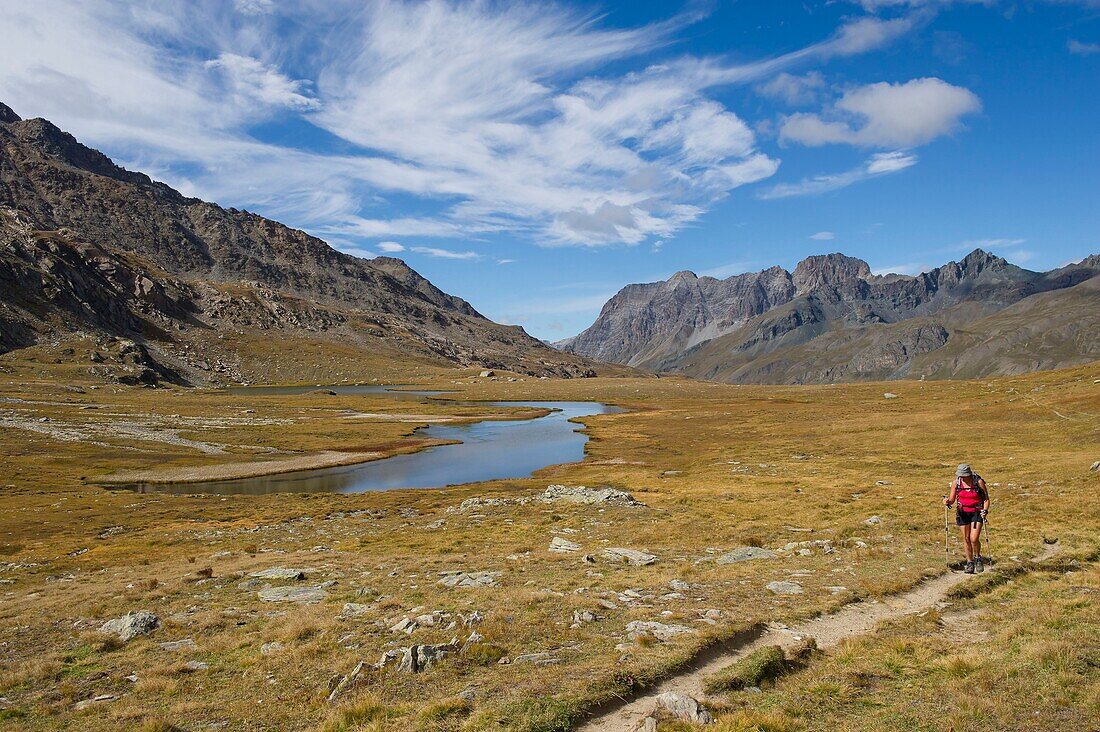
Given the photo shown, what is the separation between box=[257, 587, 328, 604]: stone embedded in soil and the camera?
2092 centimetres

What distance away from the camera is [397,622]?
1675 cm

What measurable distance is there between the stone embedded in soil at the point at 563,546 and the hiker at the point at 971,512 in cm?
1633

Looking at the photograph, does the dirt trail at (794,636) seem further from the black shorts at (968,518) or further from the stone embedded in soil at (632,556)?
the stone embedded in soil at (632,556)

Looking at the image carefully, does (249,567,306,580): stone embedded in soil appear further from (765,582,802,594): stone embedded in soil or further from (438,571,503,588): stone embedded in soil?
(765,582,802,594): stone embedded in soil

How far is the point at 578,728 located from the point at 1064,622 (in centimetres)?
1281

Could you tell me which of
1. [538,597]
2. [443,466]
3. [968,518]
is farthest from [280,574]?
[443,466]

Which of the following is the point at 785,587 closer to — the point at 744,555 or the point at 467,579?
A: the point at 744,555

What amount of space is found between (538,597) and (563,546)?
11.7 m

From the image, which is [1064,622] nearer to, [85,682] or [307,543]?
[85,682]

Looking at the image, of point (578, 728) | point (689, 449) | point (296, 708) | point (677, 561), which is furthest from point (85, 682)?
point (689, 449)

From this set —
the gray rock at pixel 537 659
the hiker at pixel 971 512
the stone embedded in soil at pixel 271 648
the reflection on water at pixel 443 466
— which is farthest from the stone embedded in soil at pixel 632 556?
the reflection on water at pixel 443 466

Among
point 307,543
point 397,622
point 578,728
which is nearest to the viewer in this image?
point 578,728

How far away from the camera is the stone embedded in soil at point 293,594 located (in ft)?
68.7

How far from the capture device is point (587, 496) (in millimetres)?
46281
